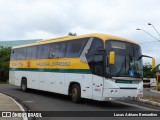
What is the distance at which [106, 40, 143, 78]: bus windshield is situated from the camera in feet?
56.2

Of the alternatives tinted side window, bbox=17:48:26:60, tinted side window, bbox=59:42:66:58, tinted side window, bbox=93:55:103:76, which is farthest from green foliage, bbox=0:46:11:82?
tinted side window, bbox=93:55:103:76

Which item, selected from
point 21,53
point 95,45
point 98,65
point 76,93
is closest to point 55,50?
point 76,93

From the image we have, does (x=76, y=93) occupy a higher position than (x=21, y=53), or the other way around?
(x=21, y=53)

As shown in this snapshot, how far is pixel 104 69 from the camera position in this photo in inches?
670

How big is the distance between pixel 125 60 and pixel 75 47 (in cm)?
307

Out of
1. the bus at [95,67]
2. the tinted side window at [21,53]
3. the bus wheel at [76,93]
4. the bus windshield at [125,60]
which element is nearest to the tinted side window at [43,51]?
the bus at [95,67]

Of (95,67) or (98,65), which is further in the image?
(95,67)

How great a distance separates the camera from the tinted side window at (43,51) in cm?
2261

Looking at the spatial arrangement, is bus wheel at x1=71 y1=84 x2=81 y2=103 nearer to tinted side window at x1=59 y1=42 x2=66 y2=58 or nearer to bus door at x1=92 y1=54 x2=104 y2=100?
bus door at x1=92 y1=54 x2=104 y2=100

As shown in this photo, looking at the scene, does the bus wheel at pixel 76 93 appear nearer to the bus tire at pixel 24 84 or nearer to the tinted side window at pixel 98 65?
the tinted side window at pixel 98 65

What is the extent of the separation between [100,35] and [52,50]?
4.92 metres

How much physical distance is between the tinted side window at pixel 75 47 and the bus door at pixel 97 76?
133 centimetres

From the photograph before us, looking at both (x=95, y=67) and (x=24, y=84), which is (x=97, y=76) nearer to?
(x=95, y=67)

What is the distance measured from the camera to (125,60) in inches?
690
